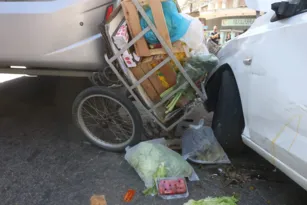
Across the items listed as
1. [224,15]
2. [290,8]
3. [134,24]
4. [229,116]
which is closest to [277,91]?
[290,8]

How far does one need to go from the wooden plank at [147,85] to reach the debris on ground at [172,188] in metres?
0.84

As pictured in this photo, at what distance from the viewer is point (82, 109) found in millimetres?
3160

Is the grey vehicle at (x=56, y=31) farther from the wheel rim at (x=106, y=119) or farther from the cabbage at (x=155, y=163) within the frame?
the cabbage at (x=155, y=163)

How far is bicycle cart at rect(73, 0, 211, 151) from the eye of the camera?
261 cm

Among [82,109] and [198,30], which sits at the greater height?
[198,30]

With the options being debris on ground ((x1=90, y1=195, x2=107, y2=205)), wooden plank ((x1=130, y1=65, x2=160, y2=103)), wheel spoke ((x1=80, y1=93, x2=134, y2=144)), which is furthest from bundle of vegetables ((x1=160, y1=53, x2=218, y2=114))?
debris on ground ((x1=90, y1=195, x2=107, y2=205))

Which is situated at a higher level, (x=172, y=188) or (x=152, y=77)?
(x=152, y=77)

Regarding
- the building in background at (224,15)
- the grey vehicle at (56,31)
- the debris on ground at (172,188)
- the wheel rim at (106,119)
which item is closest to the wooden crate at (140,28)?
the grey vehicle at (56,31)

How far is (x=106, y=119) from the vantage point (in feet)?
10.4

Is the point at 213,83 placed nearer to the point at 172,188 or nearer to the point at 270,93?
the point at 270,93

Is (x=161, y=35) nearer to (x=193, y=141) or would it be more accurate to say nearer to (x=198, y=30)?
(x=198, y=30)

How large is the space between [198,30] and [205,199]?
1501mm

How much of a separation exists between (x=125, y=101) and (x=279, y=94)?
1.45 meters

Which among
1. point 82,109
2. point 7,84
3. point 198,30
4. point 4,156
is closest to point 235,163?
point 198,30
